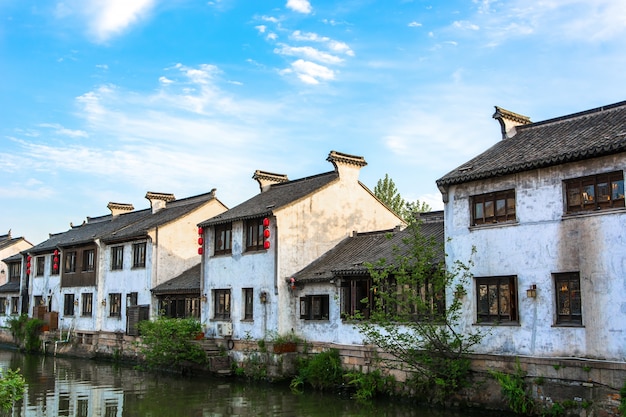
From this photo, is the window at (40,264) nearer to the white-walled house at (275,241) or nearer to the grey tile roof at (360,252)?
the white-walled house at (275,241)

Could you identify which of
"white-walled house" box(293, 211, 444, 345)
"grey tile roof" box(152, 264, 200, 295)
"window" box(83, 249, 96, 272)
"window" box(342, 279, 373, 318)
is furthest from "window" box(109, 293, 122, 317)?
"window" box(342, 279, 373, 318)

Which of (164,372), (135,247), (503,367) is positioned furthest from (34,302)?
(503,367)

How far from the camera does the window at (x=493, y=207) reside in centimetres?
2038

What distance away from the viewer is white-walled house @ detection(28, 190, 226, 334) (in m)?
38.2

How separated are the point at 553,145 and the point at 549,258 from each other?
3846 millimetres

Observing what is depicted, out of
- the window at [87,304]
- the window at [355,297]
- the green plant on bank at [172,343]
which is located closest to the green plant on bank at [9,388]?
the window at [355,297]

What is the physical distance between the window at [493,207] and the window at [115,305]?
2598cm

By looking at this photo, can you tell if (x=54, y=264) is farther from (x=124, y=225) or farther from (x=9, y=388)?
Answer: (x=9, y=388)

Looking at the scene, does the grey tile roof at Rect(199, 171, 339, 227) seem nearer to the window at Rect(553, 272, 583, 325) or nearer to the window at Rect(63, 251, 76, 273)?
the window at Rect(553, 272, 583, 325)

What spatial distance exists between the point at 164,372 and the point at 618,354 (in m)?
22.2

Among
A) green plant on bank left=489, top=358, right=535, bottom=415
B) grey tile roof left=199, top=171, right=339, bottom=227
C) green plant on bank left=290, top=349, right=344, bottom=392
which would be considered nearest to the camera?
green plant on bank left=489, top=358, right=535, bottom=415

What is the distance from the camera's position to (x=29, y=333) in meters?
44.5

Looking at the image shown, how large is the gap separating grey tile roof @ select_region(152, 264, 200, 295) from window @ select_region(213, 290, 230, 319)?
2.06 m

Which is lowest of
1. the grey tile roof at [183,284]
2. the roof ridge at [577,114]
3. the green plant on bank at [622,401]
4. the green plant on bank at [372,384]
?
the green plant on bank at [372,384]
